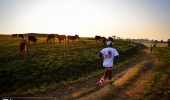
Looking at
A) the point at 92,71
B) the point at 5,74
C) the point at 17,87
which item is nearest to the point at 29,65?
the point at 5,74

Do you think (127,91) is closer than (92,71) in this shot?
Yes

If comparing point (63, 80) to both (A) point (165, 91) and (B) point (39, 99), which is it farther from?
(A) point (165, 91)

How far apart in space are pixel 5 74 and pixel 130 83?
11986mm

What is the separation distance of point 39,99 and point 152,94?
25.1 feet

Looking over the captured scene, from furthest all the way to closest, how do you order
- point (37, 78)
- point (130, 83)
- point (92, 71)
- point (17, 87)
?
point (92, 71)
point (37, 78)
point (17, 87)
point (130, 83)

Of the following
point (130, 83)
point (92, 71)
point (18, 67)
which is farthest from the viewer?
point (92, 71)

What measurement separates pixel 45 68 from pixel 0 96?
7.33m

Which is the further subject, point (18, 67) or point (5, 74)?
point (18, 67)

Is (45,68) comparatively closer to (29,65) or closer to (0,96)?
(29,65)

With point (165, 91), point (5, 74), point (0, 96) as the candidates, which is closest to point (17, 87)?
point (0, 96)

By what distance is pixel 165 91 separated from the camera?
482 inches

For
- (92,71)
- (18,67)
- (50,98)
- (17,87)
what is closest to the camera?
(50,98)

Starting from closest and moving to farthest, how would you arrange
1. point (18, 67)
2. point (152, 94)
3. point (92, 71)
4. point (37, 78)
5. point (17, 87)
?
point (152, 94), point (17, 87), point (37, 78), point (18, 67), point (92, 71)

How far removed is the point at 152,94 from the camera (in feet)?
38.0
